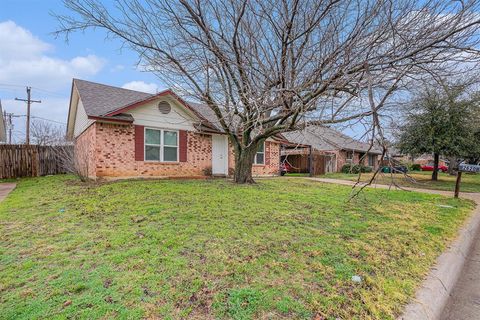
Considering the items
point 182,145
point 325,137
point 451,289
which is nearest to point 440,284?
point 451,289

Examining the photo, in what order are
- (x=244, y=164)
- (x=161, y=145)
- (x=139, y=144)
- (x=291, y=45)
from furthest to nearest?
(x=161, y=145) → (x=139, y=144) → (x=244, y=164) → (x=291, y=45)

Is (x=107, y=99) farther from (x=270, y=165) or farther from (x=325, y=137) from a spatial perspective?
(x=325, y=137)

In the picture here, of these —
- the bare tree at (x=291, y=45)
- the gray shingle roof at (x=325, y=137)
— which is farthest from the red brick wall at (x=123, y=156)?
the gray shingle roof at (x=325, y=137)

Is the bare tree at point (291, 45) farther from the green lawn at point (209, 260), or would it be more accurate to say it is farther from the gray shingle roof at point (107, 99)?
the gray shingle roof at point (107, 99)

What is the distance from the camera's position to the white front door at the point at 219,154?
1358 cm

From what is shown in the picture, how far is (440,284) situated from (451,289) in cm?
21

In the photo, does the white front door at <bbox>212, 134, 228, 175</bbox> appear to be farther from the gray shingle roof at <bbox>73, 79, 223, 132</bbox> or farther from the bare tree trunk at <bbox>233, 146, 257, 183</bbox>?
the bare tree trunk at <bbox>233, 146, 257, 183</bbox>

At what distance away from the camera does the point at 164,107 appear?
11867mm

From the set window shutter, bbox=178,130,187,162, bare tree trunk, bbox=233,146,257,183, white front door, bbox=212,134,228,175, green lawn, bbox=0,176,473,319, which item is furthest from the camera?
white front door, bbox=212,134,228,175

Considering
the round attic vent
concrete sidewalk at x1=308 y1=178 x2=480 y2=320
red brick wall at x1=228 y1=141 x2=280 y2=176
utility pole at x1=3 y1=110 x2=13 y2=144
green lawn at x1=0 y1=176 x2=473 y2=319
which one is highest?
utility pole at x1=3 y1=110 x2=13 y2=144

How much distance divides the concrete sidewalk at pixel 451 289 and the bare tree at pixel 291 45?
2.63 metres

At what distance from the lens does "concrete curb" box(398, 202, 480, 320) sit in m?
2.49

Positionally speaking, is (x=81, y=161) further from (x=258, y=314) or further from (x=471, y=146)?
(x=471, y=146)

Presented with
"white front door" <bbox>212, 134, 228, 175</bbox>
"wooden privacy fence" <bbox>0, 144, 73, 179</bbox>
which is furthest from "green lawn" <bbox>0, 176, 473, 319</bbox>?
"wooden privacy fence" <bbox>0, 144, 73, 179</bbox>
